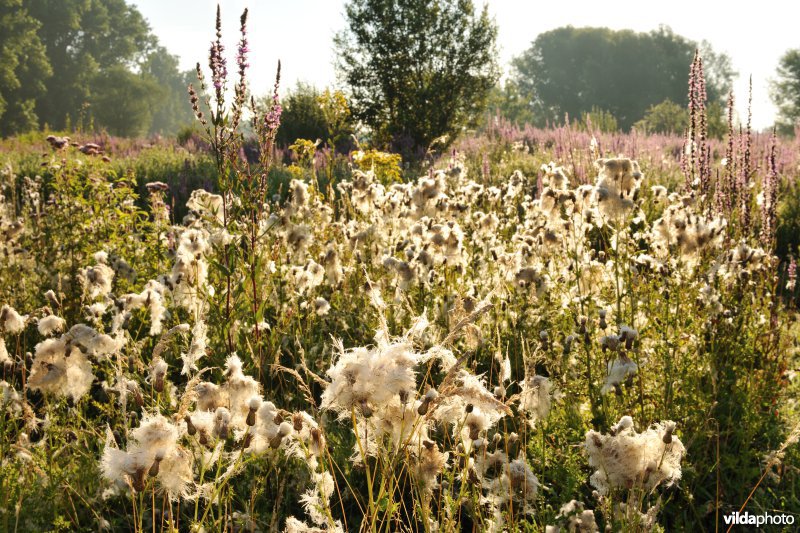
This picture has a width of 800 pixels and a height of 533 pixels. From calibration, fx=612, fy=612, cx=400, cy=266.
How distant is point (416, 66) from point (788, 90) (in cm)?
5021

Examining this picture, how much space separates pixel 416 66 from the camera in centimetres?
2119

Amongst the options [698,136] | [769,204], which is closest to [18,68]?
[698,136]

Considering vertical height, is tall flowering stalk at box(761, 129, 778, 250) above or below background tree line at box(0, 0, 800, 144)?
below

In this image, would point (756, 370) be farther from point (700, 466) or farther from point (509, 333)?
point (509, 333)

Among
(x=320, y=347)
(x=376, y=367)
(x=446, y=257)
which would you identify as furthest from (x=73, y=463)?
(x=446, y=257)

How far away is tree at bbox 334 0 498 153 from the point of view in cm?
2069

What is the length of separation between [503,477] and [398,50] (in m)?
20.5

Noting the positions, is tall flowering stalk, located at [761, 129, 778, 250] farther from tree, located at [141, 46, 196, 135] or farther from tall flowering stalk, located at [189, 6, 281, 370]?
tree, located at [141, 46, 196, 135]

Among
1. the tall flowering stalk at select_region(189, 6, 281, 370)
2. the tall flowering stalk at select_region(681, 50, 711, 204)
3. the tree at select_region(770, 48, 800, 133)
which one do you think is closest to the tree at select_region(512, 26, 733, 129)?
the tree at select_region(770, 48, 800, 133)

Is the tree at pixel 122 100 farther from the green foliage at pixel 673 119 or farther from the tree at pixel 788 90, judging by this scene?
the tree at pixel 788 90

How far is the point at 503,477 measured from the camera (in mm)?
2191

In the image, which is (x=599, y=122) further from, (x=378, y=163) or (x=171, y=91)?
(x=171, y=91)

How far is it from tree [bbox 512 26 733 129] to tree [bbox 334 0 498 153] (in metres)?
49.5

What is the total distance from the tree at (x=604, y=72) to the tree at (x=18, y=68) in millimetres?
50890
